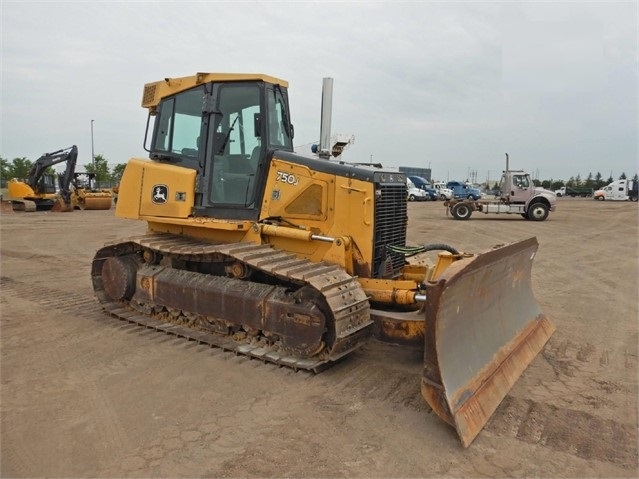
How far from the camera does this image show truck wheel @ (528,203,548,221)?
23.6 metres

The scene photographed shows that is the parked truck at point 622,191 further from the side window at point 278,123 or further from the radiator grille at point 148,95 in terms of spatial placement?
the radiator grille at point 148,95

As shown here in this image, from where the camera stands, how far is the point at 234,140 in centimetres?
607

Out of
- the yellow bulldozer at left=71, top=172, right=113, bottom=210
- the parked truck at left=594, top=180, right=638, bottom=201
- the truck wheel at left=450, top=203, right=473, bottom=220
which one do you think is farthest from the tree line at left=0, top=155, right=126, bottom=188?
the parked truck at left=594, top=180, right=638, bottom=201

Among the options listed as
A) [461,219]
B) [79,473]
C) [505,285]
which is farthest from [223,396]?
[461,219]

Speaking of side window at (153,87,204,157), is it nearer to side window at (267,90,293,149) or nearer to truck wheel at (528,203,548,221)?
side window at (267,90,293,149)

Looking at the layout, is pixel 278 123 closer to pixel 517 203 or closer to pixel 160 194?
pixel 160 194

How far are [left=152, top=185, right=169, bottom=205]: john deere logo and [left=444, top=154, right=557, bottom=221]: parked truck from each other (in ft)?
66.2

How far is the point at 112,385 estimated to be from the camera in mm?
4512

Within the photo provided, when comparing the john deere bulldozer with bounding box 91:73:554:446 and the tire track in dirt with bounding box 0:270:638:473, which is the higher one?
the john deere bulldozer with bounding box 91:73:554:446

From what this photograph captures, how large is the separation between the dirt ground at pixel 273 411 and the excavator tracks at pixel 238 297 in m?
0.24

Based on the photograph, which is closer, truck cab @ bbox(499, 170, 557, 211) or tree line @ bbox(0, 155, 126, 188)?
truck cab @ bbox(499, 170, 557, 211)

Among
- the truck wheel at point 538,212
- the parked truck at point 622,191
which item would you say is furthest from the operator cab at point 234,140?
the parked truck at point 622,191

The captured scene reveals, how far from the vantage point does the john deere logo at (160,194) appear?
20.9 feet

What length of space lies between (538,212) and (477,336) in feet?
69.7
